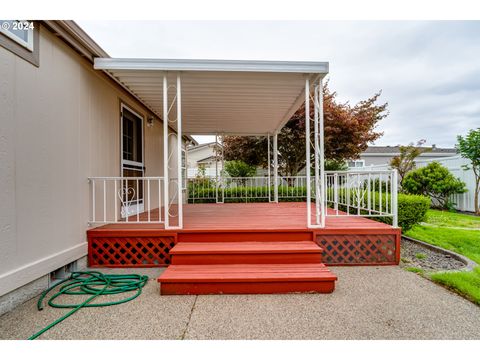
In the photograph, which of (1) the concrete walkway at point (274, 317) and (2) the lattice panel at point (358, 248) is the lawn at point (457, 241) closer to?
(1) the concrete walkway at point (274, 317)

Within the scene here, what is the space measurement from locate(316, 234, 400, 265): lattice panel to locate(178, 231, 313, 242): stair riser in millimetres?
414

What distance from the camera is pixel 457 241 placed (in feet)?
A: 14.2

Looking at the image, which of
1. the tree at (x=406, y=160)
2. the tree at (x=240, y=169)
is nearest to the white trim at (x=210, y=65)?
the tree at (x=240, y=169)

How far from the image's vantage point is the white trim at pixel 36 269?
2068 millimetres

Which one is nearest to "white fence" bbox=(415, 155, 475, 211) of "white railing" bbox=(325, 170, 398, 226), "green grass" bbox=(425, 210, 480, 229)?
"green grass" bbox=(425, 210, 480, 229)

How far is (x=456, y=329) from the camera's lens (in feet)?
5.91

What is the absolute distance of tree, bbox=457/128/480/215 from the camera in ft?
23.0

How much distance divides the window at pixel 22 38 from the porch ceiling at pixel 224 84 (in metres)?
0.78

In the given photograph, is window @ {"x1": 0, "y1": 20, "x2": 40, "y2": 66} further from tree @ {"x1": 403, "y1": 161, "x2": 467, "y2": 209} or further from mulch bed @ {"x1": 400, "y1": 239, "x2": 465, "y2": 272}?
tree @ {"x1": 403, "y1": 161, "x2": 467, "y2": 209}

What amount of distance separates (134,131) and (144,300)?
3.61 m

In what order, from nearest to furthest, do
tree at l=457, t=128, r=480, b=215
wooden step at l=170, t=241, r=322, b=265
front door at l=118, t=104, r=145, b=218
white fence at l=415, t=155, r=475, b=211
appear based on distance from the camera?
wooden step at l=170, t=241, r=322, b=265 < front door at l=118, t=104, r=145, b=218 < tree at l=457, t=128, r=480, b=215 < white fence at l=415, t=155, r=475, b=211
